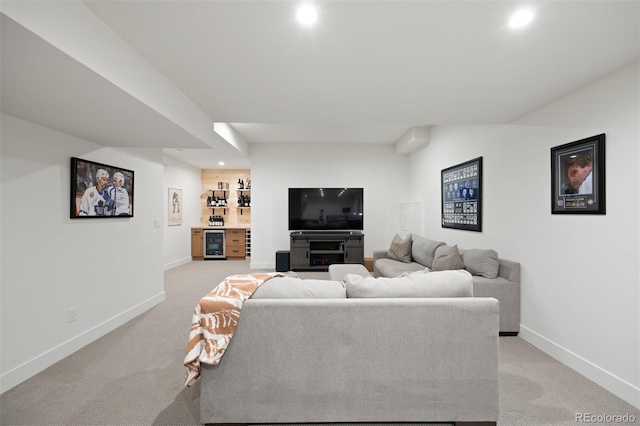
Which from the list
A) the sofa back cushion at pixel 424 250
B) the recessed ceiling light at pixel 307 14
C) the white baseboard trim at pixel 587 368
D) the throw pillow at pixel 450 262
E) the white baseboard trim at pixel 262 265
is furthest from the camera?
the white baseboard trim at pixel 262 265

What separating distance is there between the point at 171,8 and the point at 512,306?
3754mm

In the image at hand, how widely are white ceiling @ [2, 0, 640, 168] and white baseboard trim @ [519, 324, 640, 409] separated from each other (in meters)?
2.22

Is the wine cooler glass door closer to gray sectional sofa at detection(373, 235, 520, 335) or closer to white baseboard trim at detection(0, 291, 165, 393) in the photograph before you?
white baseboard trim at detection(0, 291, 165, 393)

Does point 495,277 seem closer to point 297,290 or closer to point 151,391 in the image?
point 297,290

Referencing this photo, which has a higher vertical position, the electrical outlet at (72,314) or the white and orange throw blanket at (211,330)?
the white and orange throw blanket at (211,330)

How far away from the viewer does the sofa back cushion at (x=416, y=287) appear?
177 centimetres

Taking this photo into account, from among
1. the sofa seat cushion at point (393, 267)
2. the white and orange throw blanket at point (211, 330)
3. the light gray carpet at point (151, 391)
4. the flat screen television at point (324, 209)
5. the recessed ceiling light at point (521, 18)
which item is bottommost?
the light gray carpet at point (151, 391)

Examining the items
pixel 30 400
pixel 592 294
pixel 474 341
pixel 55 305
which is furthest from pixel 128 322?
pixel 592 294

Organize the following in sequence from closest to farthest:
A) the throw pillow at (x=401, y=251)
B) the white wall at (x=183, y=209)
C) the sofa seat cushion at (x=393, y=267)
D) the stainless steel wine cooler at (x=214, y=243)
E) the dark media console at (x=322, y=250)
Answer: the sofa seat cushion at (x=393, y=267), the throw pillow at (x=401, y=251), the dark media console at (x=322, y=250), the white wall at (x=183, y=209), the stainless steel wine cooler at (x=214, y=243)

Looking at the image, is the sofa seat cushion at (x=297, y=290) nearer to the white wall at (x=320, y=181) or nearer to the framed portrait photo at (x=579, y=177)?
the framed portrait photo at (x=579, y=177)

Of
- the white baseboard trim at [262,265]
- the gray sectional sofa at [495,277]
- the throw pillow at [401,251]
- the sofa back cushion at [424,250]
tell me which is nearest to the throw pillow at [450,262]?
the gray sectional sofa at [495,277]

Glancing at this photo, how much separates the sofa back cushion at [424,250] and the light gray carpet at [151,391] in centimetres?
147

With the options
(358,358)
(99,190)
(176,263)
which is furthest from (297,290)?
(176,263)

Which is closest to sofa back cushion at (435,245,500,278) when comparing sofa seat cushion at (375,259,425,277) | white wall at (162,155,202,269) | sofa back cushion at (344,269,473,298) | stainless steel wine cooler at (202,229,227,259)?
sofa seat cushion at (375,259,425,277)
